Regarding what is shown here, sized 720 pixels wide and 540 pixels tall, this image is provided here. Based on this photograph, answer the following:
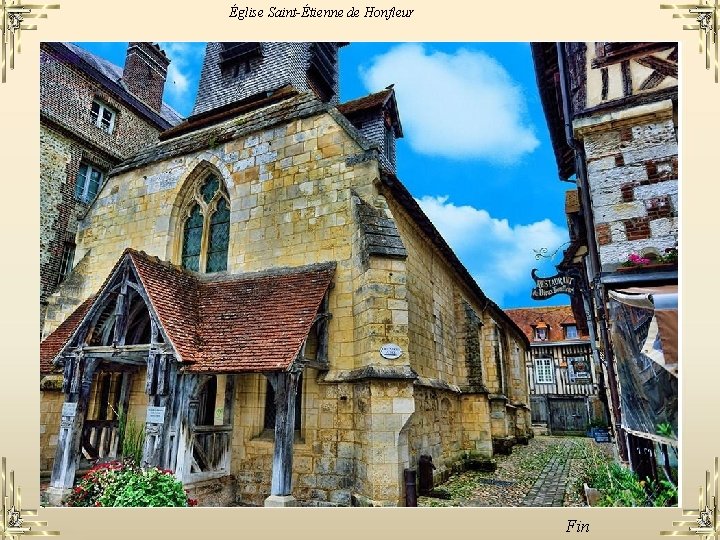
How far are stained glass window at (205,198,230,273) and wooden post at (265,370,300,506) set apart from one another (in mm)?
3607

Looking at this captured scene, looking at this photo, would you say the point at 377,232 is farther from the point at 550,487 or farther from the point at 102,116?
the point at 102,116

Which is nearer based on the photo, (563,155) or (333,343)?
(333,343)

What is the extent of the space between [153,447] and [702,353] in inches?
263

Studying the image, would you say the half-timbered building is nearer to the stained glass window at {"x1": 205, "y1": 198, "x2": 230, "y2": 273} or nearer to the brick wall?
the brick wall

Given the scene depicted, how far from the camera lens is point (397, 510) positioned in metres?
4.99

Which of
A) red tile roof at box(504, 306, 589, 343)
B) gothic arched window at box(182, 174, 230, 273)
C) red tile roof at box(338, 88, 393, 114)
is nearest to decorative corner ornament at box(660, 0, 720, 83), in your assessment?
gothic arched window at box(182, 174, 230, 273)

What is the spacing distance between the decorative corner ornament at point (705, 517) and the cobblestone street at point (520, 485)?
228 centimetres

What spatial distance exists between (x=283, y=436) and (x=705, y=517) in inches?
186

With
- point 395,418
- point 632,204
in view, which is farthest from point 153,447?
point 632,204

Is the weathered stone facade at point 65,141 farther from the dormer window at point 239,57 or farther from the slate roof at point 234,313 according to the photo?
the slate roof at point 234,313

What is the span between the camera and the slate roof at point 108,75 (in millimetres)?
11990

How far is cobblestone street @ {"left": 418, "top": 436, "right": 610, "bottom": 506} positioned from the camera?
275 inches
